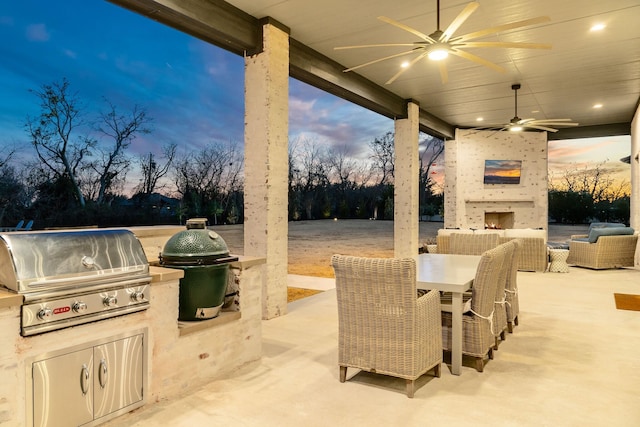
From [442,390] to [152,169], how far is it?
34.1 feet

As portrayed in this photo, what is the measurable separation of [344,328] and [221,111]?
59.4 ft

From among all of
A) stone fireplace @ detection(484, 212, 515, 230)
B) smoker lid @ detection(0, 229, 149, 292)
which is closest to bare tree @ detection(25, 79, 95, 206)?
smoker lid @ detection(0, 229, 149, 292)

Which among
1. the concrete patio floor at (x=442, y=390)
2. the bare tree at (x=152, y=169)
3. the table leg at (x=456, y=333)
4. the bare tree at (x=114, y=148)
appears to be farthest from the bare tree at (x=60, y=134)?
the table leg at (x=456, y=333)

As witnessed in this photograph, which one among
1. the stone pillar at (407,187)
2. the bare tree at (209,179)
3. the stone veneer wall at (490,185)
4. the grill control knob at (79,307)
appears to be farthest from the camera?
the bare tree at (209,179)

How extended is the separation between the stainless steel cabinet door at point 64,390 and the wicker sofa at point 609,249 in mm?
8775

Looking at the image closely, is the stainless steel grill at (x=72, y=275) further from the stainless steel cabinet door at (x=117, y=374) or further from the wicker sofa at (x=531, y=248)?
the wicker sofa at (x=531, y=248)

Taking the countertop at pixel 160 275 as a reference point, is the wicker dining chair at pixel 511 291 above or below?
below

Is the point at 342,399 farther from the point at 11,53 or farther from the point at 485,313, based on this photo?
the point at 11,53

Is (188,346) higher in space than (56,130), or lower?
lower

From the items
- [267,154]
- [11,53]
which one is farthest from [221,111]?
[267,154]

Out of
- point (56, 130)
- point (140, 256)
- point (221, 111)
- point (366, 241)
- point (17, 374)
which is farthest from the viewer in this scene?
point (221, 111)

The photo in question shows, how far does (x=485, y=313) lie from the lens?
3098 mm

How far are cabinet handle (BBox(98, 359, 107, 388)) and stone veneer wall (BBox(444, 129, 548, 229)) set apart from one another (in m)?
10.5

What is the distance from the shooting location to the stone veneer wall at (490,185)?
11.6 m
